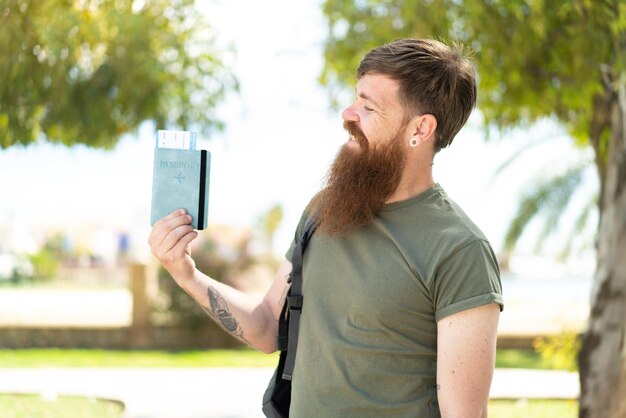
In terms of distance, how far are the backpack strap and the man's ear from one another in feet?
1.18

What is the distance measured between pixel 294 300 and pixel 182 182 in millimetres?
427

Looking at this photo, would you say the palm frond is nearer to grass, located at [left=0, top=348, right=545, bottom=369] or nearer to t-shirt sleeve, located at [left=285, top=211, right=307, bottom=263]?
grass, located at [left=0, top=348, right=545, bottom=369]

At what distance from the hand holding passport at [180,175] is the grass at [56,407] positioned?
7.24 m

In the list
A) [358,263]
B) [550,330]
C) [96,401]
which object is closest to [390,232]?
[358,263]

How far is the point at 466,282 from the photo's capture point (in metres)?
2.25

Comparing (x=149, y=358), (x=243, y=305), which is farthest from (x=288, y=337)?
(x=149, y=358)

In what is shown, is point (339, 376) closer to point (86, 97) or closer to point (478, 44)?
point (478, 44)

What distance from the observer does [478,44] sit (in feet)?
24.7

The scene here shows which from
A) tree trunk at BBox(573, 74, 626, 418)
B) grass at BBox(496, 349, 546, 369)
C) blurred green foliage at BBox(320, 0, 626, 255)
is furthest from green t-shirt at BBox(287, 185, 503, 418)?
grass at BBox(496, 349, 546, 369)

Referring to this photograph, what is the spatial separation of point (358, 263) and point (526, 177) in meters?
15.9

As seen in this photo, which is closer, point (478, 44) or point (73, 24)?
point (478, 44)

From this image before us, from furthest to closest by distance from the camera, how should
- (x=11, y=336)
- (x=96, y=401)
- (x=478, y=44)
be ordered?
(x=11, y=336) → (x=96, y=401) → (x=478, y=44)

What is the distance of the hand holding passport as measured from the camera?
7.98 ft

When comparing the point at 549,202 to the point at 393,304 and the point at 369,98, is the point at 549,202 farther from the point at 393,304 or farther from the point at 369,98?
the point at 393,304
